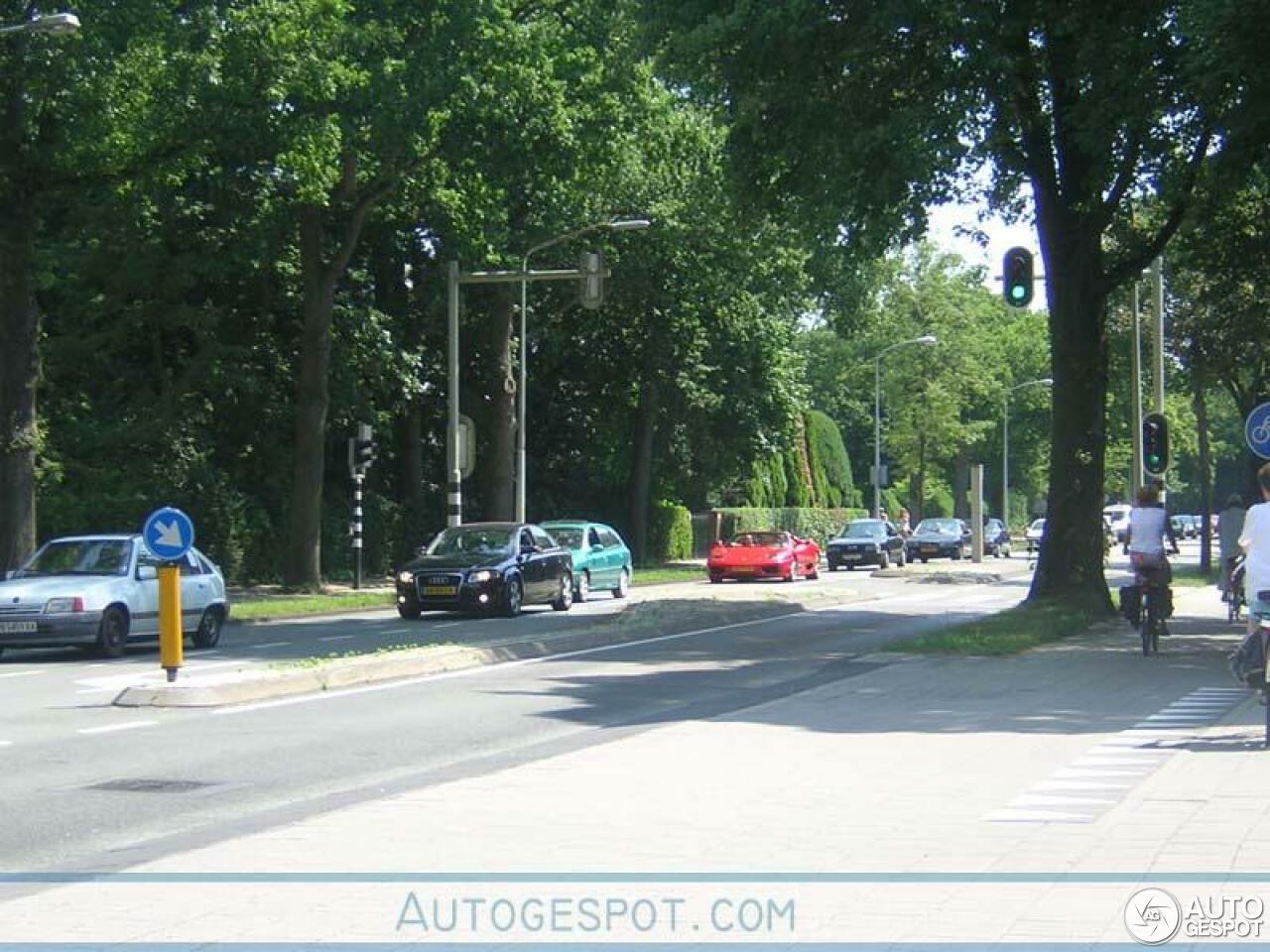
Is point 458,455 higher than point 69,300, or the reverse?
point 69,300

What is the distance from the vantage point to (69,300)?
126 ft

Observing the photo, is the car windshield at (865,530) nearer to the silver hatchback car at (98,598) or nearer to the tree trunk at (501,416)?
the tree trunk at (501,416)

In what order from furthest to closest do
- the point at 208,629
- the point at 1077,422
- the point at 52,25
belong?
the point at 1077,422 < the point at 208,629 < the point at 52,25

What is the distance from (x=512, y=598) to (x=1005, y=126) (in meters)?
11.2

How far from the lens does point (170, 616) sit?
50.3 ft

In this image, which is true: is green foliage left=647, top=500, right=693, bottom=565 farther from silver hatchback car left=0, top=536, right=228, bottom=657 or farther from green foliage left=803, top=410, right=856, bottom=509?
silver hatchback car left=0, top=536, right=228, bottom=657

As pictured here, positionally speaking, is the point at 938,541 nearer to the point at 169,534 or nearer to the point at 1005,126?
the point at 1005,126

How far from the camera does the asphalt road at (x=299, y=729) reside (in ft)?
31.5

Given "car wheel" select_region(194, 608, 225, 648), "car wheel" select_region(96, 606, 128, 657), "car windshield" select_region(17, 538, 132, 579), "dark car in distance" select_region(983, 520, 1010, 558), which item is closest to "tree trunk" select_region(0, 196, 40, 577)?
"car windshield" select_region(17, 538, 132, 579)

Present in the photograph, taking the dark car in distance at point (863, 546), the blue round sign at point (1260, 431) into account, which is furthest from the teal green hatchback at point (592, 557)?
the dark car in distance at point (863, 546)

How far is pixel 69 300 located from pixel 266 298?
15.6 feet

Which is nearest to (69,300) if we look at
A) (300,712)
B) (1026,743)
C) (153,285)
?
(153,285)

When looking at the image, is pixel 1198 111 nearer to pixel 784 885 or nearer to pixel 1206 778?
pixel 1206 778

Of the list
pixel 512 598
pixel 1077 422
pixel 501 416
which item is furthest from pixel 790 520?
pixel 1077 422
